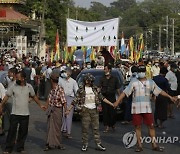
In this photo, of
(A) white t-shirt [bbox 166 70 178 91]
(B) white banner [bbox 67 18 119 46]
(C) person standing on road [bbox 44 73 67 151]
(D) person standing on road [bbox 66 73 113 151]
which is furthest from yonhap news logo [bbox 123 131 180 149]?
(B) white banner [bbox 67 18 119 46]

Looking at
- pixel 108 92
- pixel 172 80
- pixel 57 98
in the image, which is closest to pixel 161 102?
pixel 108 92

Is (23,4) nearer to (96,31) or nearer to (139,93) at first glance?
(96,31)

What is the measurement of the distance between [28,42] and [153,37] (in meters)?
93.9

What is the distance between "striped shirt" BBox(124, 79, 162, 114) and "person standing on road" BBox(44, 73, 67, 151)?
1.46 meters

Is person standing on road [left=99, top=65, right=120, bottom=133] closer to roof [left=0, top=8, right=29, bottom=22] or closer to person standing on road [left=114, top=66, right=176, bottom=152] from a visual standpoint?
person standing on road [left=114, top=66, right=176, bottom=152]

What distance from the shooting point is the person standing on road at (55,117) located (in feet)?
39.4

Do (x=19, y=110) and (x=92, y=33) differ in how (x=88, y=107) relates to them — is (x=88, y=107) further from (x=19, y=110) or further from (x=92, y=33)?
(x=92, y=33)

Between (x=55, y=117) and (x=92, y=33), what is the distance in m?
12.3

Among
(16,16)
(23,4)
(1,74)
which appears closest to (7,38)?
(16,16)

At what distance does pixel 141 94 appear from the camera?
11.7 meters

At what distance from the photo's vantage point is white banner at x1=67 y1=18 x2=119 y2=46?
2392cm

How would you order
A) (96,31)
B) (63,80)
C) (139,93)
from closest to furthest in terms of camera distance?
(139,93) < (63,80) < (96,31)

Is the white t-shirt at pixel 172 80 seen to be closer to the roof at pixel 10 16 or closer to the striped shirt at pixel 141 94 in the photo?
the striped shirt at pixel 141 94

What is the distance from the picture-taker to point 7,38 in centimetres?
5197
